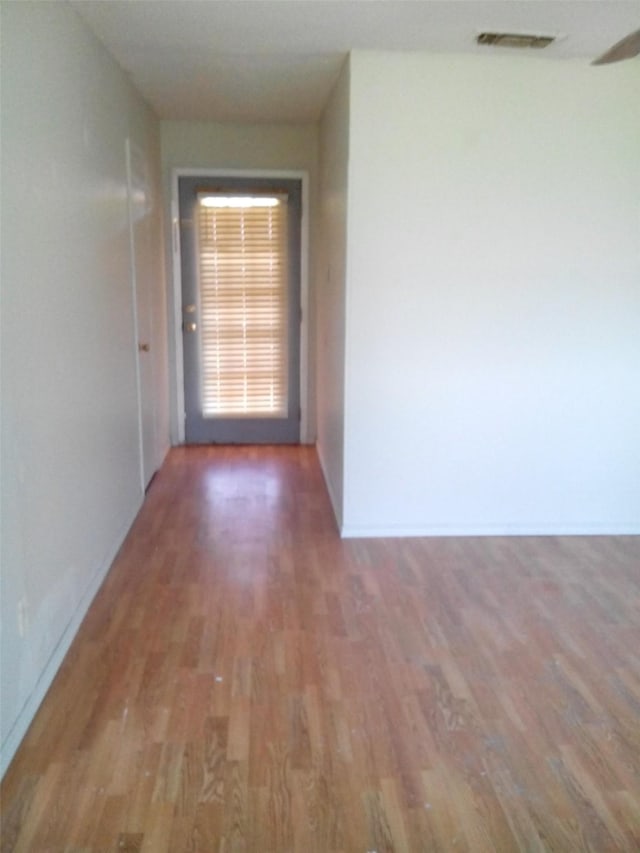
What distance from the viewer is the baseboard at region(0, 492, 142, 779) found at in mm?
1988

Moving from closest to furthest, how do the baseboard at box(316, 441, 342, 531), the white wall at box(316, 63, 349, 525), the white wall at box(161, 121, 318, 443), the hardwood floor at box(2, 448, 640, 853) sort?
1. the hardwood floor at box(2, 448, 640, 853)
2. the white wall at box(316, 63, 349, 525)
3. the baseboard at box(316, 441, 342, 531)
4. the white wall at box(161, 121, 318, 443)

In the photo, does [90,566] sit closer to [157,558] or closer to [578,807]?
[157,558]

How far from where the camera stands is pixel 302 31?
2920 millimetres

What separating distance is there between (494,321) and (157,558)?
212 centimetres

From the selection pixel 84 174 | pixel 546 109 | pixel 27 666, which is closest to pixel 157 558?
pixel 27 666

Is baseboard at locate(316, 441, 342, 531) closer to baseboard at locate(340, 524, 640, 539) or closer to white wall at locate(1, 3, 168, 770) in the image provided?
baseboard at locate(340, 524, 640, 539)

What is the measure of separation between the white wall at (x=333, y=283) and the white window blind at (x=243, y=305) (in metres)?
0.41

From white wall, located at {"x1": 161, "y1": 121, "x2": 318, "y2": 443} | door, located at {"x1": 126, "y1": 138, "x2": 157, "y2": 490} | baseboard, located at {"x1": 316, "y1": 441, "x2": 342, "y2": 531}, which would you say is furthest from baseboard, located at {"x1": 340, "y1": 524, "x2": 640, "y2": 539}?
white wall, located at {"x1": 161, "y1": 121, "x2": 318, "y2": 443}

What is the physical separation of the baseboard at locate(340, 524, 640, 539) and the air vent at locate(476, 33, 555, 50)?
2382mm

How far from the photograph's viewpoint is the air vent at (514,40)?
9.65ft

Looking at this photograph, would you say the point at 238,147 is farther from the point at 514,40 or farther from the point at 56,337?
the point at 56,337

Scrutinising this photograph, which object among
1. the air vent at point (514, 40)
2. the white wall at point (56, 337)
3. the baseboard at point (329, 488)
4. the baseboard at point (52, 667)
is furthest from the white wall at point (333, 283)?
the baseboard at point (52, 667)

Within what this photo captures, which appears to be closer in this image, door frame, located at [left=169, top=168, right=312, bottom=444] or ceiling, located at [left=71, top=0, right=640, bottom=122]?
ceiling, located at [left=71, top=0, right=640, bottom=122]

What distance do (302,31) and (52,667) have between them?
2.77m
